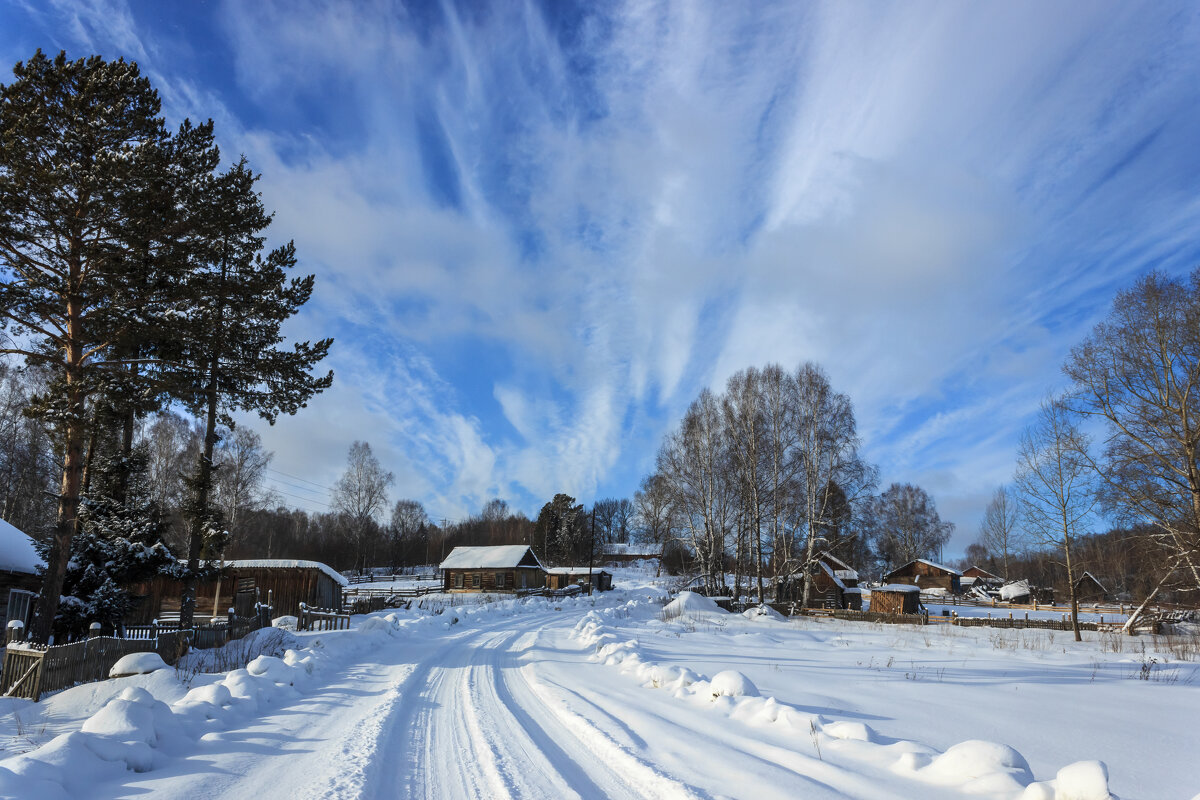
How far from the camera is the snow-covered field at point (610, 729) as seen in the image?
16.2ft

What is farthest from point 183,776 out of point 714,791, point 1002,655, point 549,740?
point 1002,655

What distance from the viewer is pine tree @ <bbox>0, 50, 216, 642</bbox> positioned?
13078mm

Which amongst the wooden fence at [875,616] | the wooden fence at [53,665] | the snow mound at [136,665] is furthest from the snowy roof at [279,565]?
the wooden fence at [875,616]

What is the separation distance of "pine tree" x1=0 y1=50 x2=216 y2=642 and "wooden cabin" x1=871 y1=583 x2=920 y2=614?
37010mm

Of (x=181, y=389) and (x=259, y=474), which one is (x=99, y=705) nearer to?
(x=181, y=389)

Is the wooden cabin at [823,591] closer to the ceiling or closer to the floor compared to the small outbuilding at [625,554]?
closer to the ceiling

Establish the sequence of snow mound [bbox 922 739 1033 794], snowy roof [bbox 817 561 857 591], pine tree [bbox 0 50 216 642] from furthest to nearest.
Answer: snowy roof [bbox 817 561 857 591] → pine tree [bbox 0 50 216 642] → snow mound [bbox 922 739 1033 794]

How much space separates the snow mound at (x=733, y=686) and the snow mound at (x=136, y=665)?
8821 mm

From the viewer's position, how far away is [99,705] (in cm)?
873

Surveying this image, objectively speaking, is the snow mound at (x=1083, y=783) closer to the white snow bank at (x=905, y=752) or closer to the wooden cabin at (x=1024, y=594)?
the white snow bank at (x=905, y=752)

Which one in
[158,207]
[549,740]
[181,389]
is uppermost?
[158,207]

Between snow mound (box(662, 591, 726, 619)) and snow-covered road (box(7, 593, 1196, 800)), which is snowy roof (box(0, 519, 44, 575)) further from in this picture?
snow mound (box(662, 591, 726, 619))

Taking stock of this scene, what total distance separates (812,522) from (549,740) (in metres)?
27.4

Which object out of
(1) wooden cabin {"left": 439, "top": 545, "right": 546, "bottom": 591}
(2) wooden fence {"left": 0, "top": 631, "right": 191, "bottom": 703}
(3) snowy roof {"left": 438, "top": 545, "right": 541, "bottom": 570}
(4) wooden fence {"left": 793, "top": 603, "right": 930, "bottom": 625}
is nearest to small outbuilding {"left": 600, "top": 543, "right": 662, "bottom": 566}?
(3) snowy roof {"left": 438, "top": 545, "right": 541, "bottom": 570}
